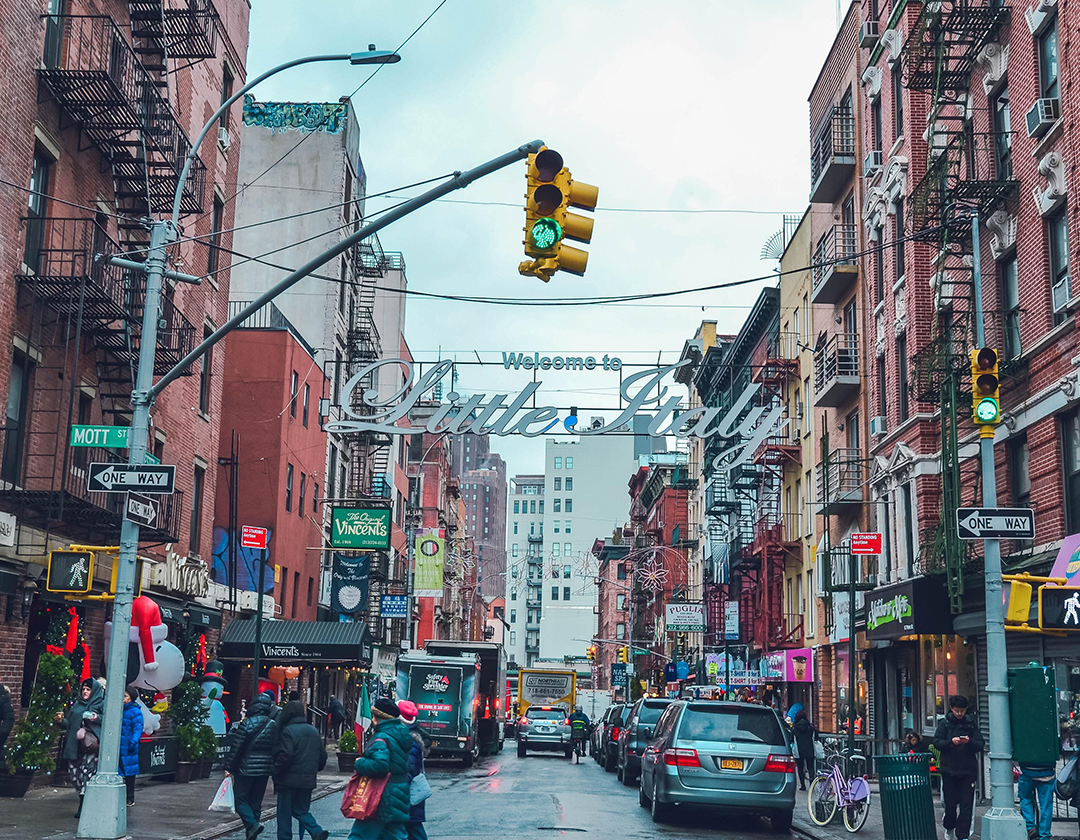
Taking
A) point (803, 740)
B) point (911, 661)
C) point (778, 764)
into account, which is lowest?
point (803, 740)

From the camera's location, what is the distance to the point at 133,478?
610 inches

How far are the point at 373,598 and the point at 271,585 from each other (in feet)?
46.6

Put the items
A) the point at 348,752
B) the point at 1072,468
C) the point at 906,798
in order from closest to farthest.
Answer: the point at 906,798
the point at 1072,468
the point at 348,752

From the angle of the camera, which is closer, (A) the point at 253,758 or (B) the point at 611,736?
(A) the point at 253,758

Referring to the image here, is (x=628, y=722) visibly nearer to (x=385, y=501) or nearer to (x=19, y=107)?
(x=19, y=107)

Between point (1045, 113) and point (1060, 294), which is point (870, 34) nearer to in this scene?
point (1045, 113)

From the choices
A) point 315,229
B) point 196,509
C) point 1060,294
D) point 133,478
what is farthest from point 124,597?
point 315,229

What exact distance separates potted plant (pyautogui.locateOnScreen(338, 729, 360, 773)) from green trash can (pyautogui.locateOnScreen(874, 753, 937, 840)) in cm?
1464

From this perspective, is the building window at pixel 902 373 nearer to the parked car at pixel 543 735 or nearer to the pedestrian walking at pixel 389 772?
the parked car at pixel 543 735

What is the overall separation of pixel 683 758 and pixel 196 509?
58.0 ft

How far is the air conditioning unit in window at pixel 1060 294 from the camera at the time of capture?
2092 centimetres

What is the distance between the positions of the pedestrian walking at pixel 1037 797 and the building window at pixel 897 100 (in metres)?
18.6

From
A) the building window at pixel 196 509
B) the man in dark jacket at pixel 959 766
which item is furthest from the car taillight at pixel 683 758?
the building window at pixel 196 509

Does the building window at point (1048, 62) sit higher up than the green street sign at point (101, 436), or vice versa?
the building window at point (1048, 62)
